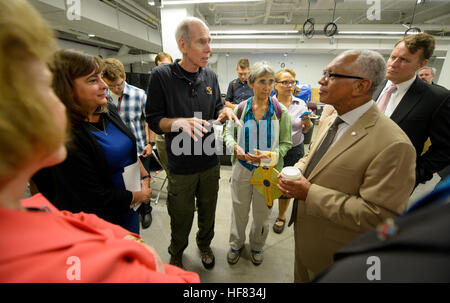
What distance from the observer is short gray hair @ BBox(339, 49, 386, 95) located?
3.62ft

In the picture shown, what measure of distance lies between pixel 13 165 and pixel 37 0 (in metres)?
5.10

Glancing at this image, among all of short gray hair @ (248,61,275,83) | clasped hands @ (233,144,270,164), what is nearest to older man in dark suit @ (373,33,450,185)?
short gray hair @ (248,61,275,83)

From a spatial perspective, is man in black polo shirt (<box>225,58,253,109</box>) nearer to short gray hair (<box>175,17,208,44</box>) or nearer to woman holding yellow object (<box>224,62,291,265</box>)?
woman holding yellow object (<box>224,62,291,265</box>)

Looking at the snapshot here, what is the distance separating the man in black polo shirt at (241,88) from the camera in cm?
393

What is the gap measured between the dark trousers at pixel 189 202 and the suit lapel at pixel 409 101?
1.75 m

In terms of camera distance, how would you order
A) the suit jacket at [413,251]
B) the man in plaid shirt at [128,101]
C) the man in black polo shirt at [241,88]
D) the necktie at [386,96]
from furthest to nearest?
the man in black polo shirt at [241,88], the man in plaid shirt at [128,101], the necktie at [386,96], the suit jacket at [413,251]

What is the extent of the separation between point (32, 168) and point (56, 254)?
0.22 meters

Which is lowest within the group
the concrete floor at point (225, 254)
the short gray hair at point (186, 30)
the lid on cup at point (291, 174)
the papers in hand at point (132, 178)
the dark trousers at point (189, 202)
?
the concrete floor at point (225, 254)

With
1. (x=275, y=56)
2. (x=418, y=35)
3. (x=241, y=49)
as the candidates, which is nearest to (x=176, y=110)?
(x=418, y=35)

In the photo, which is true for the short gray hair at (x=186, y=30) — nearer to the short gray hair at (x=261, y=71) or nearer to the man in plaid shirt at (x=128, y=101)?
the short gray hair at (x=261, y=71)

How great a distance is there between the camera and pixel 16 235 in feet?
1.19

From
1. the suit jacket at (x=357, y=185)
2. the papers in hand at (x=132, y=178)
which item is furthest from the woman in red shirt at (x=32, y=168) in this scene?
the suit jacket at (x=357, y=185)

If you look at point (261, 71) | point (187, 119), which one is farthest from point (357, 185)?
point (261, 71)

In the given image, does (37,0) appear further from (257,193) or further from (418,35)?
(418,35)
